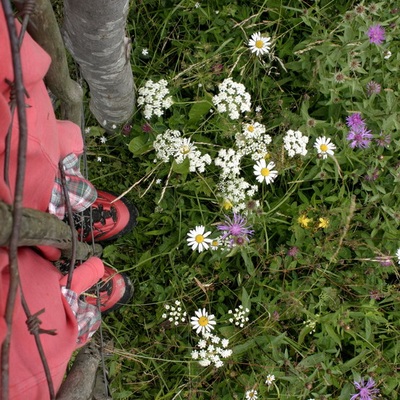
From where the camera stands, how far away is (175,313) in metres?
1.88

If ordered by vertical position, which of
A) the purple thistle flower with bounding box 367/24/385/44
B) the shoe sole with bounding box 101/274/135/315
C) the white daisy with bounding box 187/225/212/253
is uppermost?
the purple thistle flower with bounding box 367/24/385/44

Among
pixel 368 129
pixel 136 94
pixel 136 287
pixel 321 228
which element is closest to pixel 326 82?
pixel 368 129

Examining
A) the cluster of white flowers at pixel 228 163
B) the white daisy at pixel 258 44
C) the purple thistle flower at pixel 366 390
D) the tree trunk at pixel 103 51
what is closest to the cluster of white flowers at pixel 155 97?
the tree trunk at pixel 103 51

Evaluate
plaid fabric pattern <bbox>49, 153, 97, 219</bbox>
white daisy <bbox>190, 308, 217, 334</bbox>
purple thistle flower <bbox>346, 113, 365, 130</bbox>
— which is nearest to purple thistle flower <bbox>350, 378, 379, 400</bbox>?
white daisy <bbox>190, 308, 217, 334</bbox>

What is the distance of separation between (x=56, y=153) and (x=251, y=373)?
46.7 inches

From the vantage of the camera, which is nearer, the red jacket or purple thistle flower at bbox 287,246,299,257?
the red jacket

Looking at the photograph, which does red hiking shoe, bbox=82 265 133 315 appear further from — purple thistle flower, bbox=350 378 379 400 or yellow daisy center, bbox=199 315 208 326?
purple thistle flower, bbox=350 378 379 400

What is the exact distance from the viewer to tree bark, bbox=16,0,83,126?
0.99m

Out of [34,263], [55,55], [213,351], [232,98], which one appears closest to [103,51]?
[55,55]

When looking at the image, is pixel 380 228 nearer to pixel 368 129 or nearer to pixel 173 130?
pixel 368 129

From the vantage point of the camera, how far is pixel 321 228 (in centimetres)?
192

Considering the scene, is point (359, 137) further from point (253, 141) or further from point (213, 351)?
point (213, 351)

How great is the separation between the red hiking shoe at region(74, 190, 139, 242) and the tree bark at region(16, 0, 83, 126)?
616 millimetres

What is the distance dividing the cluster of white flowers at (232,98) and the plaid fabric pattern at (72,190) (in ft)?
1.94
